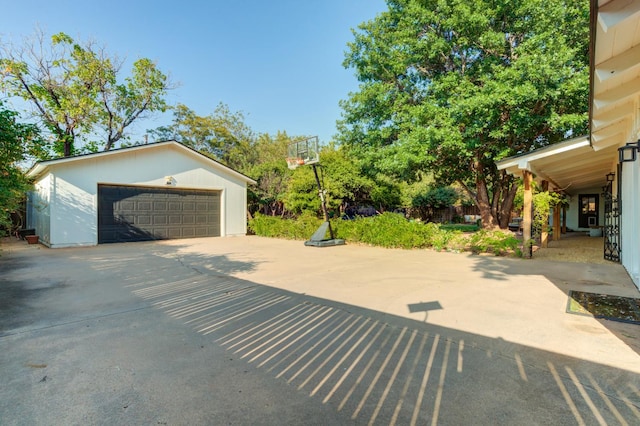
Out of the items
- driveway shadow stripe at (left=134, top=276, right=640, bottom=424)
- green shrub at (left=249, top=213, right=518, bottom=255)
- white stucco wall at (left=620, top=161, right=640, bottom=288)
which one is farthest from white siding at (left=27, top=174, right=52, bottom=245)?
white stucco wall at (left=620, top=161, right=640, bottom=288)

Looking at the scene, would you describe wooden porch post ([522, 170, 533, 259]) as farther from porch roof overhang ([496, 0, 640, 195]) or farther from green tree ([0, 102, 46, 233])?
green tree ([0, 102, 46, 233])

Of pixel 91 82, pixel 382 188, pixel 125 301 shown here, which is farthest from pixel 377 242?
pixel 91 82

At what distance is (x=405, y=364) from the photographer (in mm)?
2580

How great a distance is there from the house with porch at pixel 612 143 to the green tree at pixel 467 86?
2024 mm

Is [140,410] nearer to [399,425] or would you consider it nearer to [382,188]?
[399,425]

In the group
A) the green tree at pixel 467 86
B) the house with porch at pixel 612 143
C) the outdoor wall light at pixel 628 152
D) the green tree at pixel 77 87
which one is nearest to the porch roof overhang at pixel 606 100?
the house with porch at pixel 612 143

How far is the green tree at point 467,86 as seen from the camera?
9.37 metres

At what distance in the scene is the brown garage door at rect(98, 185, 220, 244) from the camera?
1226cm

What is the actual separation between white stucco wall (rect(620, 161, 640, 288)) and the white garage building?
13.9 m

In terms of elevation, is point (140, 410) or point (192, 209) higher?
point (192, 209)

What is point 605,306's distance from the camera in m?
3.96

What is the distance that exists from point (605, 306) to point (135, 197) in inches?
563

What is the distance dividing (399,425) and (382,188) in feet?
50.1

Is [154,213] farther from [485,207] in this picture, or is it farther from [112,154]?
[485,207]
